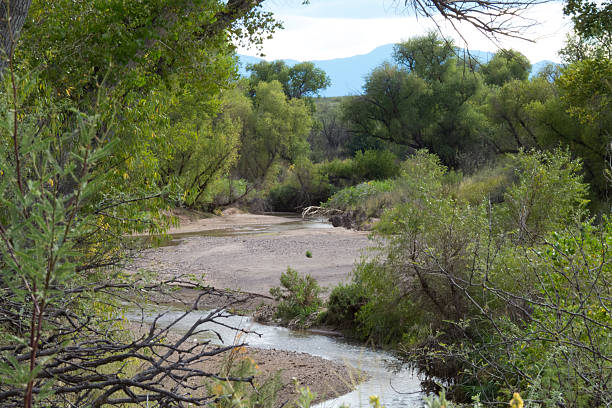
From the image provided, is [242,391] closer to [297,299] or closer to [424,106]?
[297,299]

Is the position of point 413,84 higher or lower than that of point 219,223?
higher

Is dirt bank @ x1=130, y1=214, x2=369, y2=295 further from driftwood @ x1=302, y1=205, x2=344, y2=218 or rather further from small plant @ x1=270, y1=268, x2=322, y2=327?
driftwood @ x1=302, y1=205, x2=344, y2=218

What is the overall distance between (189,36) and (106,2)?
3.44 feet

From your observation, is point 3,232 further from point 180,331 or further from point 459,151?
point 459,151

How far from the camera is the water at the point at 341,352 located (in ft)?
25.1

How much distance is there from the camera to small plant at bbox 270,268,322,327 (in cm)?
1266

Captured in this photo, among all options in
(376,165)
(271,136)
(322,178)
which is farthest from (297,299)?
(271,136)

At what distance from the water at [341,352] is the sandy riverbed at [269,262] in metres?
0.46

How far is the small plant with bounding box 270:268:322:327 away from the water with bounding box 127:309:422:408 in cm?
56

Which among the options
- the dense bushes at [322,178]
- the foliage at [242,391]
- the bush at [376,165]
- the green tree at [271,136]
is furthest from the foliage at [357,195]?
the foliage at [242,391]

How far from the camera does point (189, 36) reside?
7.15 metres

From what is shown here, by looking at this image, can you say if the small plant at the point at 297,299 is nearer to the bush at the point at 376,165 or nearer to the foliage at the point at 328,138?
the bush at the point at 376,165

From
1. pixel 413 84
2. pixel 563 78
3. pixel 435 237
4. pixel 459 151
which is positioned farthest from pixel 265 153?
pixel 435 237

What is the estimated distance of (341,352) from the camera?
33.8 ft
